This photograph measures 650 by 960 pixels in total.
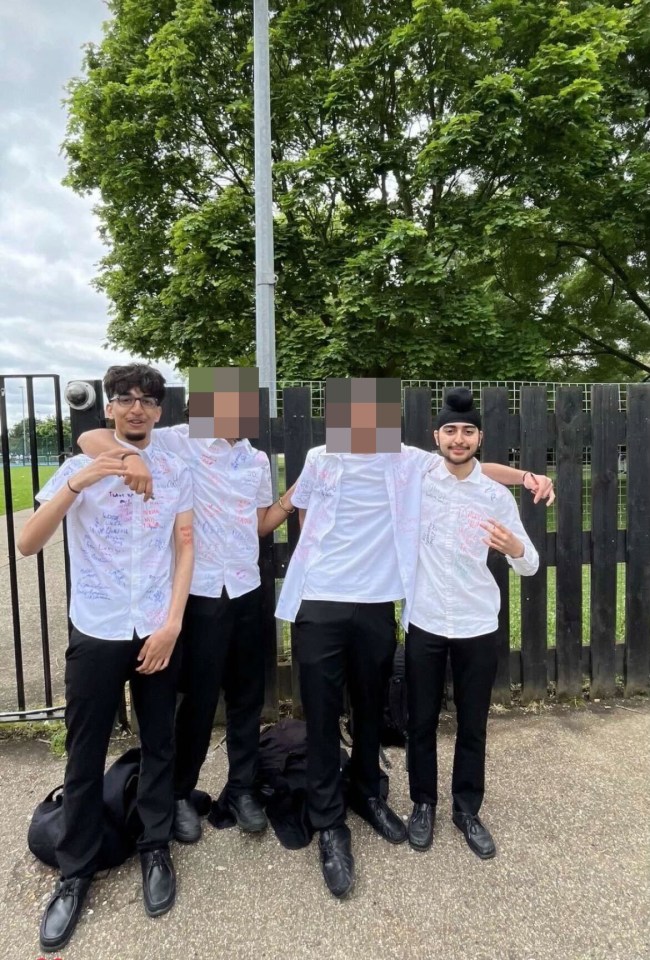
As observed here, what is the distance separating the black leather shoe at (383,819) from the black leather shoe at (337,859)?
0.17 meters

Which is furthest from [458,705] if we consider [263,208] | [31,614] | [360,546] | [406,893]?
[263,208]

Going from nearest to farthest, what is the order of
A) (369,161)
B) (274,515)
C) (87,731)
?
(87,731), (274,515), (369,161)

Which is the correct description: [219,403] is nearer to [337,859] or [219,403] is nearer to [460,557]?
[460,557]

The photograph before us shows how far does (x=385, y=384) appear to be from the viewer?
2322 millimetres

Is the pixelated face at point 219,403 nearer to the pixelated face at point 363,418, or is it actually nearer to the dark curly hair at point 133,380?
the dark curly hair at point 133,380

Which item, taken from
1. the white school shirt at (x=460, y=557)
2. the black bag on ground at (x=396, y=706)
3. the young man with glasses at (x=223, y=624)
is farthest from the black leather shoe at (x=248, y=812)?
the white school shirt at (x=460, y=557)

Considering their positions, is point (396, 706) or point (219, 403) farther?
point (396, 706)

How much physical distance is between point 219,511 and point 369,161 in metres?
10.3

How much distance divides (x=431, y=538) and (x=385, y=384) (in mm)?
670

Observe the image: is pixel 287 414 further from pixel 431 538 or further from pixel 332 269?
pixel 332 269

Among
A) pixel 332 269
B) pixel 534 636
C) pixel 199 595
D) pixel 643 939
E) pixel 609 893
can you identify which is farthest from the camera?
pixel 332 269

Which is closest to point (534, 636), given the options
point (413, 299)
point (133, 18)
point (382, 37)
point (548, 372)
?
point (413, 299)

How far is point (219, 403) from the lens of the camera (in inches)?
90.7

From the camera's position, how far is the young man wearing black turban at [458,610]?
7.38 feet
